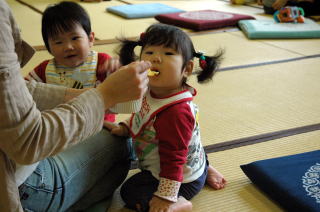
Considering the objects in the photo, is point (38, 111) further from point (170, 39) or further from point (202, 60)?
point (202, 60)

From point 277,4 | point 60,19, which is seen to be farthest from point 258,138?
point 277,4

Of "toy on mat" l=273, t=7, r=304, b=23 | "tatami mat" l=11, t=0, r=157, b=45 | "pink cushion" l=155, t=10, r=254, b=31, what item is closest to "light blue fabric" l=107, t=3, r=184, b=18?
"tatami mat" l=11, t=0, r=157, b=45

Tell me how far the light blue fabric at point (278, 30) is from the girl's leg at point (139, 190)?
6.91 feet

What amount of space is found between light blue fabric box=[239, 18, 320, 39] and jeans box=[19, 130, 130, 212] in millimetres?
2053

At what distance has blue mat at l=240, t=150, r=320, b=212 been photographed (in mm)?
1116

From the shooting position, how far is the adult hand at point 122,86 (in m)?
0.80

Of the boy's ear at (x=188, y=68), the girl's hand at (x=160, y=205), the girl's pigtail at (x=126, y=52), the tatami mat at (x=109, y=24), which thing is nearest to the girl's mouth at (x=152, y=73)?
the boy's ear at (x=188, y=68)

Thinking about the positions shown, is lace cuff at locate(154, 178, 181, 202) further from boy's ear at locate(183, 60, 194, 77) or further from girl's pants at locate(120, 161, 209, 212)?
boy's ear at locate(183, 60, 194, 77)

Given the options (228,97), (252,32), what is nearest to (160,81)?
(228,97)

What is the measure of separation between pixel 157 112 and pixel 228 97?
89 centimetres

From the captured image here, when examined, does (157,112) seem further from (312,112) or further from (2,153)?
(312,112)

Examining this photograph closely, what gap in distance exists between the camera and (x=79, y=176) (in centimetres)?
105

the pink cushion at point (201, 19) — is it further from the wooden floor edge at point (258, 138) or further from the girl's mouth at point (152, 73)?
the girl's mouth at point (152, 73)

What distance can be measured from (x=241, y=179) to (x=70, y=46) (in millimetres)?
752
